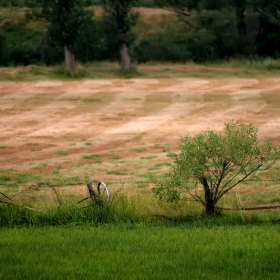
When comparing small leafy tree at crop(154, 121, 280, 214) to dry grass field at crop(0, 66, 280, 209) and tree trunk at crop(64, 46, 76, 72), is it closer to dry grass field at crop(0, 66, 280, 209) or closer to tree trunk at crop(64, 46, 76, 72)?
dry grass field at crop(0, 66, 280, 209)

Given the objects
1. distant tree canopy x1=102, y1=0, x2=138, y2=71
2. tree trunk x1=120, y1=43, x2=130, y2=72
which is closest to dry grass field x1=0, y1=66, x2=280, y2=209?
tree trunk x1=120, y1=43, x2=130, y2=72

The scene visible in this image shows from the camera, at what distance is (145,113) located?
99.5 ft

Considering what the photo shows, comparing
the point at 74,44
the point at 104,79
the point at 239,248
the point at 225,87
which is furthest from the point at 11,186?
the point at 74,44

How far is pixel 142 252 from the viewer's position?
903 centimetres

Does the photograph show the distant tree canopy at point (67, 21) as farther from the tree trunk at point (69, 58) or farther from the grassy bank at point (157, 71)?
the grassy bank at point (157, 71)

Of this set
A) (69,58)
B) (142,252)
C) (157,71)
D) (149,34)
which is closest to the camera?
(142,252)

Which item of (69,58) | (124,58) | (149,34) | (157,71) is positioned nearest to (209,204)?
(69,58)

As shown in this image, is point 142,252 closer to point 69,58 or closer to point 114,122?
point 114,122

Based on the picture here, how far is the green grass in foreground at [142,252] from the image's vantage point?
7881 millimetres

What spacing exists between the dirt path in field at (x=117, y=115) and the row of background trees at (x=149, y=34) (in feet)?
19.5

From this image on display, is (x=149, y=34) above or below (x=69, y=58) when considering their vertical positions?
above

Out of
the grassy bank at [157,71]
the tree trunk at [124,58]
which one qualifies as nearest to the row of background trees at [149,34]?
the tree trunk at [124,58]

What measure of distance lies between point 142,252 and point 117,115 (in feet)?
68.8

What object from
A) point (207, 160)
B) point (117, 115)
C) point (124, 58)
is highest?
point (207, 160)
